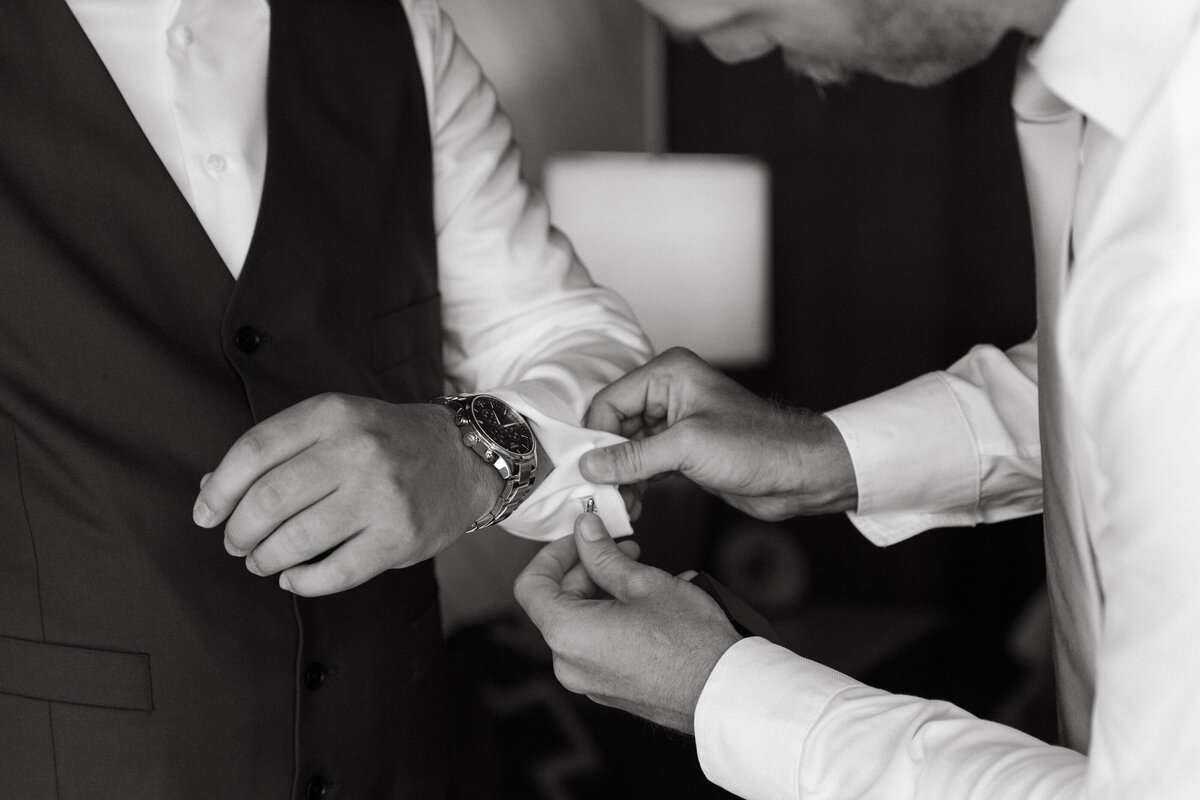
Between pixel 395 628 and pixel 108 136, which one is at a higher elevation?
pixel 108 136

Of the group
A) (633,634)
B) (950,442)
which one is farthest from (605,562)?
(950,442)

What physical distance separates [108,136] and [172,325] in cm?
21

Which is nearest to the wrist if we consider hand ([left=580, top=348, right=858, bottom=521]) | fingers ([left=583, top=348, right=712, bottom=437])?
hand ([left=580, top=348, right=858, bottom=521])

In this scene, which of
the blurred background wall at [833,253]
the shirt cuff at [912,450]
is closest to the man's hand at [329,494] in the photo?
the shirt cuff at [912,450]

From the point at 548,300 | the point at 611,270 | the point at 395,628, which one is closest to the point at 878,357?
the point at 611,270

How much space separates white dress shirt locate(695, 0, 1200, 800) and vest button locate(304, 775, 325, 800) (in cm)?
52

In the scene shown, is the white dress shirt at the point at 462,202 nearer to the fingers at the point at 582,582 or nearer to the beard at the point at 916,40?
the fingers at the point at 582,582

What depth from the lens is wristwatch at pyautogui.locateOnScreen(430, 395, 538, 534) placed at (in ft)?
4.21

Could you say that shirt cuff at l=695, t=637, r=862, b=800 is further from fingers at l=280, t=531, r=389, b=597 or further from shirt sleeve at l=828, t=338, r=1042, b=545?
shirt sleeve at l=828, t=338, r=1042, b=545

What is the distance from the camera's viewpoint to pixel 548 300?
64.0 inches

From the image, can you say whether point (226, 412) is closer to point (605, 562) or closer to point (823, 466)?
point (605, 562)

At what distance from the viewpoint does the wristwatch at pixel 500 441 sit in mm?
1284

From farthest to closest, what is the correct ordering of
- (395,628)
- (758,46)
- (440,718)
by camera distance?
(440,718), (395,628), (758,46)

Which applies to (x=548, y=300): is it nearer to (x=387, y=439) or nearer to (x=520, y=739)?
(x=387, y=439)
